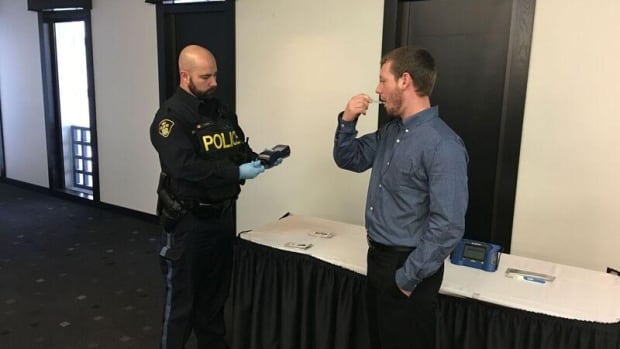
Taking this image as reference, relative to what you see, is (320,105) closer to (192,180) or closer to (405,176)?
(192,180)

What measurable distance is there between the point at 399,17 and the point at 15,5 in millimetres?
4457

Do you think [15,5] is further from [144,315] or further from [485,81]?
[485,81]

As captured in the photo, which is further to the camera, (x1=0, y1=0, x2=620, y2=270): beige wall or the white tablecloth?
(x1=0, y1=0, x2=620, y2=270): beige wall

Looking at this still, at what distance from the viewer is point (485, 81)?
2629 mm

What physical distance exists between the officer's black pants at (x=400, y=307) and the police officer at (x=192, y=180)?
786 mm

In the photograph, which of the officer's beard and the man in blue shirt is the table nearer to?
the man in blue shirt

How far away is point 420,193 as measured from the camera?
1488mm

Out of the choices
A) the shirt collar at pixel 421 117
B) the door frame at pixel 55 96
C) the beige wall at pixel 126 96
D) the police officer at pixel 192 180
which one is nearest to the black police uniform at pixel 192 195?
the police officer at pixel 192 180

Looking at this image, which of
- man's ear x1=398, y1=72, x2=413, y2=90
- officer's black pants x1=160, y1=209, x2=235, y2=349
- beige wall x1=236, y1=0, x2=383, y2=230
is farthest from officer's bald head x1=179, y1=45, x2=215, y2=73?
beige wall x1=236, y1=0, x2=383, y2=230

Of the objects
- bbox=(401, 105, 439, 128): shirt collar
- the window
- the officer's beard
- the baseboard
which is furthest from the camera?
the window

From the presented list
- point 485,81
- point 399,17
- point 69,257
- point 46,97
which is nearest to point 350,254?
point 485,81

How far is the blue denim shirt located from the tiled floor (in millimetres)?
1577

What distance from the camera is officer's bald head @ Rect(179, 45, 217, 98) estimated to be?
205 centimetres

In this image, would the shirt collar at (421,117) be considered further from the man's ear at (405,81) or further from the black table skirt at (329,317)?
the black table skirt at (329,317)
